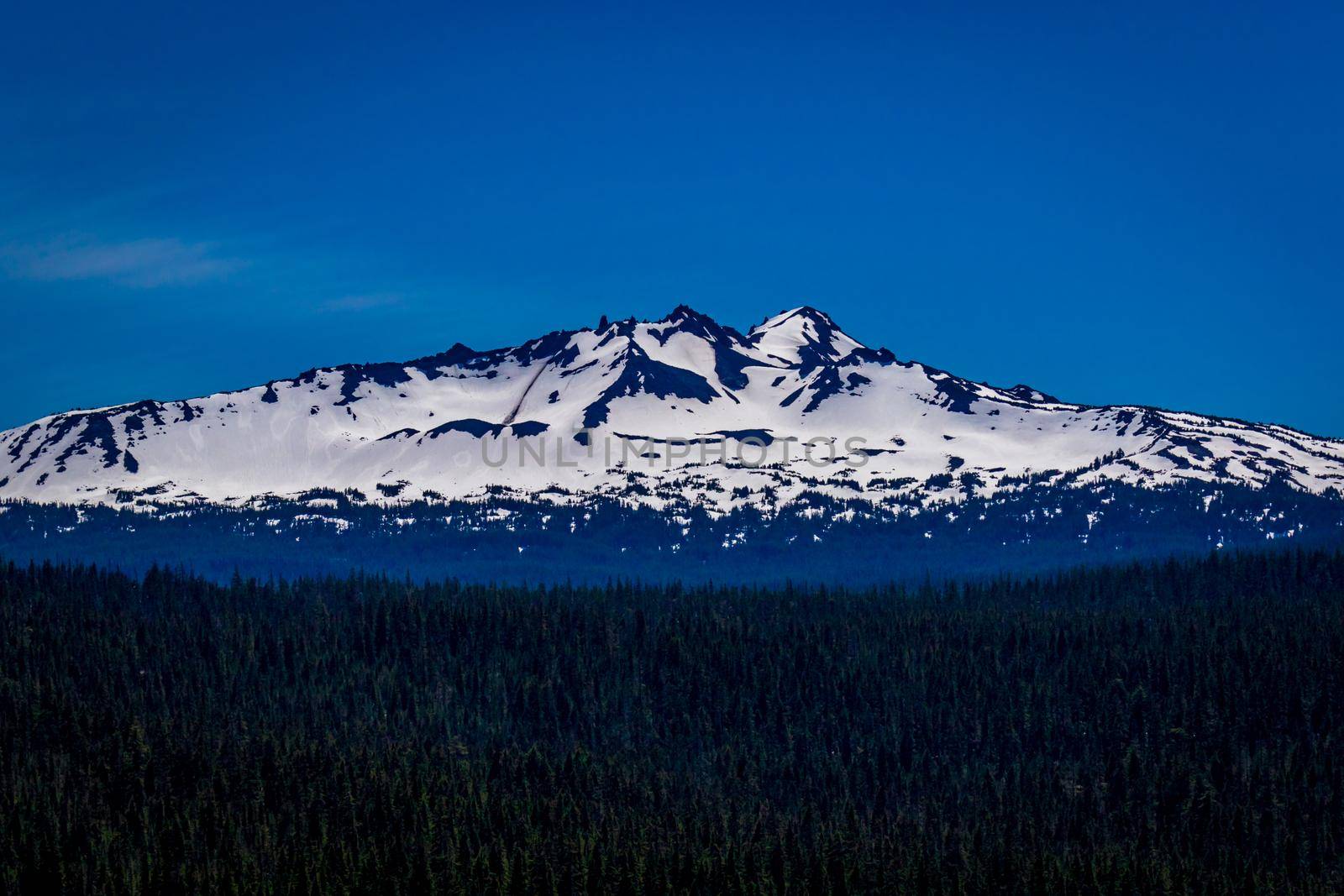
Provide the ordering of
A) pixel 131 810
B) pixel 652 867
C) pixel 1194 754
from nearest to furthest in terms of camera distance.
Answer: pixel 652 867
pixel 131 810
pixel 1194 754

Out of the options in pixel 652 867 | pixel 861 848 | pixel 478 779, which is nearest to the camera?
pixel 652 867

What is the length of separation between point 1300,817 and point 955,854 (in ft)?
151

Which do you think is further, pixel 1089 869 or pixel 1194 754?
pixel 1194 754

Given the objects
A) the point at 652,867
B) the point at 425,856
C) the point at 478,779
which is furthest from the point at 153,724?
the point at 652,867

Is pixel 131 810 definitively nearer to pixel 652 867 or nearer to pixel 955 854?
pixel 652 867

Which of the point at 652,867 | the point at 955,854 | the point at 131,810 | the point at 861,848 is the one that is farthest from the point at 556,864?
the point at 131,810

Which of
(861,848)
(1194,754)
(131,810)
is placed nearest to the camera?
(861,848)

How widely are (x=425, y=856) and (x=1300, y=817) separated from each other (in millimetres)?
95974

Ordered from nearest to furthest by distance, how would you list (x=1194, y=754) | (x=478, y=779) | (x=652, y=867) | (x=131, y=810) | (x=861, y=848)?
(x=652, y=867) → (x=861, y=848) → (x=131, y=810) → (x=478, y=779) → (x=1194, y=754)

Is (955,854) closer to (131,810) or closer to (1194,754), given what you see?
(1194,754)

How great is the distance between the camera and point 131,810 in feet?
538

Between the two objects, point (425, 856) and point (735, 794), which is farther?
point (735, 794)

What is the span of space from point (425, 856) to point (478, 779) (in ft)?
123

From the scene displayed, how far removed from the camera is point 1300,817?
17388 centimetres
